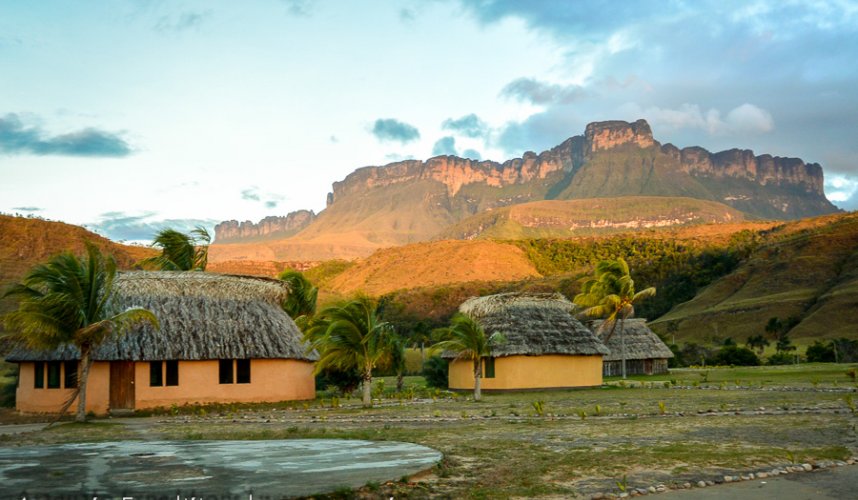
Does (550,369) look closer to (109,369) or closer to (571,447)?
(109,369)

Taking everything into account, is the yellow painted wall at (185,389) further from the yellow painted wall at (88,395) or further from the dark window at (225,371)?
the dark window at (225,371)

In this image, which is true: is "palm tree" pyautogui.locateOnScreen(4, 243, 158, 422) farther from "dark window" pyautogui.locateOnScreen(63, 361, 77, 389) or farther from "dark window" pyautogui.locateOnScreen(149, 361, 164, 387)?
"dark window" pyautogui.locateOnScreen(149, 361, 164, 387)

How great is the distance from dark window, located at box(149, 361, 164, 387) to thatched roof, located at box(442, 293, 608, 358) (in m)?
13.7

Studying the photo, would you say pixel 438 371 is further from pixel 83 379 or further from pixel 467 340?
pixel 83 379

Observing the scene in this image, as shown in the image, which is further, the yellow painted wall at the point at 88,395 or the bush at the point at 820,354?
the bush at the point at 820,354

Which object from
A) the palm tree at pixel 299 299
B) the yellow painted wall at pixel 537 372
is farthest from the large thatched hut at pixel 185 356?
the yellow painted wall at pixel 537 372

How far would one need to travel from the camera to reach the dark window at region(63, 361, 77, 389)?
26750 mm

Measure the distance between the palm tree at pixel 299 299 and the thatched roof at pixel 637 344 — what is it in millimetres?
Answer: 18450

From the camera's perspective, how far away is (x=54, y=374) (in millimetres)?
26906

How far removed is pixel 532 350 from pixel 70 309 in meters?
18.5

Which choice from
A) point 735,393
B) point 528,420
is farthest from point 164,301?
point 735,393

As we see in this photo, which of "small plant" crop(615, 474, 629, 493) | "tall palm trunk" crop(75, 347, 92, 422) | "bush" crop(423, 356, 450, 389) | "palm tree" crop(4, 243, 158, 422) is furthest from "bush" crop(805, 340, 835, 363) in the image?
"small plant" crop(615, 474, 629, 493)

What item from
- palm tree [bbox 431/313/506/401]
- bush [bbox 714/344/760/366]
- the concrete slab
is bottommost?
the concrete slab

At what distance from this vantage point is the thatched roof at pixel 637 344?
48.4 meters
